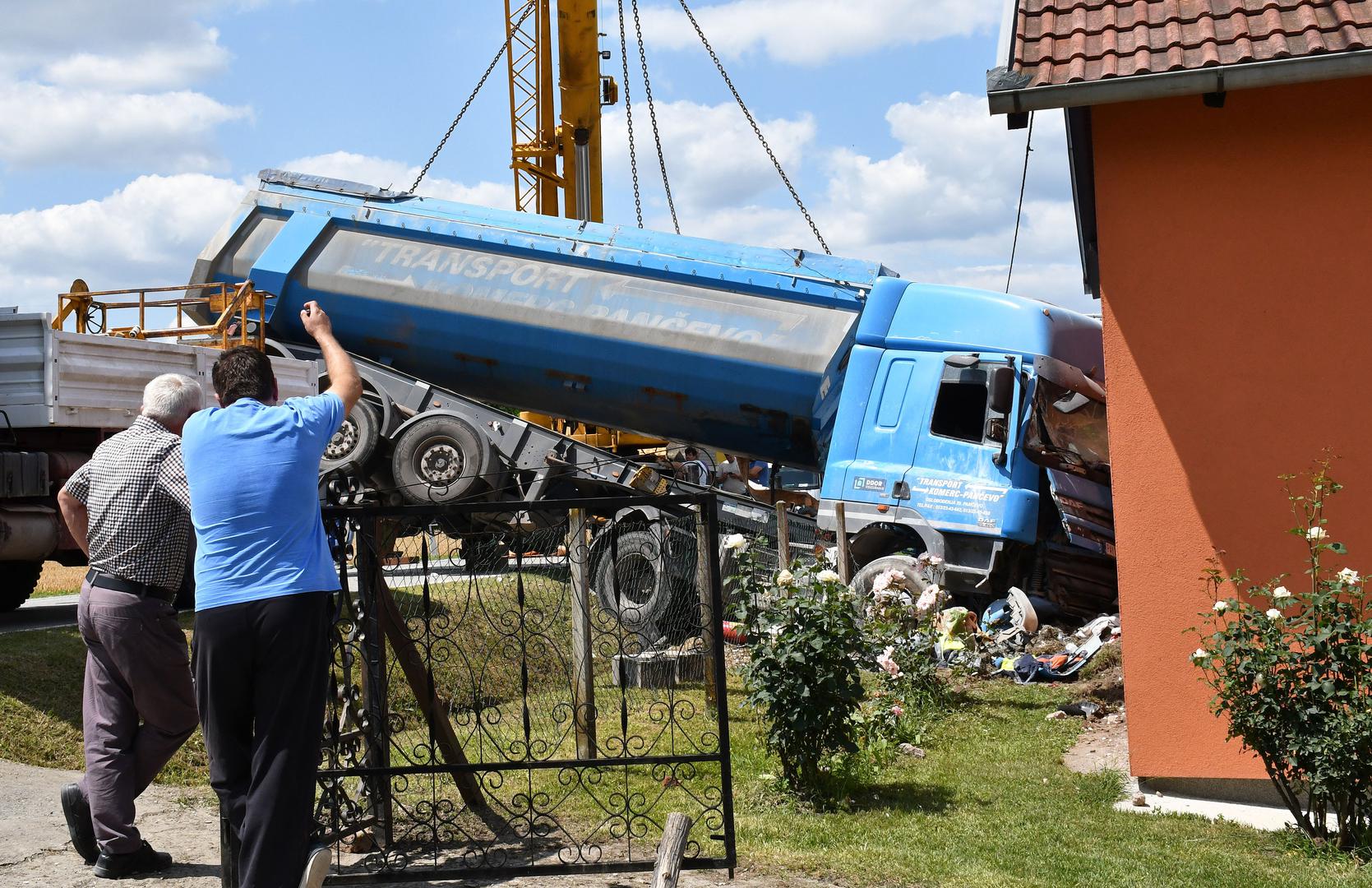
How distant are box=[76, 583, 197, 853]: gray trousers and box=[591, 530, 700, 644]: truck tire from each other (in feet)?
5.38

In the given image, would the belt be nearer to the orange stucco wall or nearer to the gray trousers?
the gray trousers

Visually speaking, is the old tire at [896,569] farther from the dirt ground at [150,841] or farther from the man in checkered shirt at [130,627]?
the man in checkered shirt at [130,627]

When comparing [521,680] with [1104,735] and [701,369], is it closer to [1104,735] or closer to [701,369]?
[1104,735]

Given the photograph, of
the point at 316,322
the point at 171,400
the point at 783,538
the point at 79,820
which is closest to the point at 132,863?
the point at 79,820

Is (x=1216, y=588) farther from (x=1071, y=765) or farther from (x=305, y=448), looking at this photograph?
(x=305, y=448)

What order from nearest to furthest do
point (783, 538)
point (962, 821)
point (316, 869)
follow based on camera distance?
point (316, 869) → point (962, 821) → point (783, 538)

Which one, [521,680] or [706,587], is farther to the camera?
[521,680]

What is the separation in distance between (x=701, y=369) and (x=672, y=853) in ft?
27.4

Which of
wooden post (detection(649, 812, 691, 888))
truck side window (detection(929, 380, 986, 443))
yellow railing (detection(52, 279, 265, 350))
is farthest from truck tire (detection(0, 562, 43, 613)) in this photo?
wooden post (detection(649, 812, 691, 888))

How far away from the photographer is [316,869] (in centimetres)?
413

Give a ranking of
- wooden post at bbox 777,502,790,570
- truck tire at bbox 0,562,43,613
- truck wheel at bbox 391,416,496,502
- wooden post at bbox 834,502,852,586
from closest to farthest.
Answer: wooden post at bbox 777,502,790,570, wooden post at bbox 834,502,852,586, truck tire at bbox 0,562,43,613, truck wheel at bbox 391,416,496,502

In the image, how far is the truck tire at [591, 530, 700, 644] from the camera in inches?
218

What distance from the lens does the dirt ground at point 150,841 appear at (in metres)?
4.76

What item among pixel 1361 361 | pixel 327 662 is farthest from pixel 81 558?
pixel 1361 361
